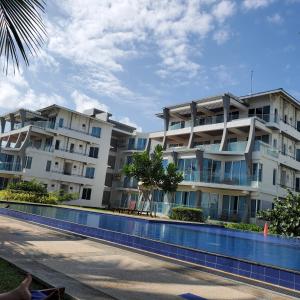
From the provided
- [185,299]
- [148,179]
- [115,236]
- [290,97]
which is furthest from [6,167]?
[185,299]

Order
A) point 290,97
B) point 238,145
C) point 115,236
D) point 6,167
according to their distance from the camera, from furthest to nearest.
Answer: point 6,167 < point 290,97 < point 238,145 < point 115,236

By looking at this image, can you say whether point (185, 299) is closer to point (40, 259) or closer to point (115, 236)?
point (40, 259)

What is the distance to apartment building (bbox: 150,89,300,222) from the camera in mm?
31641

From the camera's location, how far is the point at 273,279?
7055 mm

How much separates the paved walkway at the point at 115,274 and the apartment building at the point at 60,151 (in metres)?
33.6

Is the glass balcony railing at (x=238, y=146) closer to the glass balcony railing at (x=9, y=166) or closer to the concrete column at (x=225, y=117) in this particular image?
the concrete column at (x=225, y=117)

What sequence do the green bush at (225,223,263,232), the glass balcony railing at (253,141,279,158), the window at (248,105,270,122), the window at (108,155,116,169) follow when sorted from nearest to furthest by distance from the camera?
the green bush at (225,223,263,232), the glass balcony railing at (253,141,279,158), the window at (248,105,270,122), the window at (108,155,116,169)

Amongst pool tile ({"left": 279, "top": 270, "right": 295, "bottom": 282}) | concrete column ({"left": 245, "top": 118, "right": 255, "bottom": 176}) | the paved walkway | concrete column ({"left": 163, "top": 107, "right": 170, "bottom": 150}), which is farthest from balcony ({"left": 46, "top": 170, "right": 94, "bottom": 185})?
pool tile ({"left": 279, "top": 270, "right": 295, "bottom": 282})

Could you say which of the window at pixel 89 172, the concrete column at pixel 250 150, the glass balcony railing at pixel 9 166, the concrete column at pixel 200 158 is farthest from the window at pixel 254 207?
the glass balcony railing at pixel 9 166

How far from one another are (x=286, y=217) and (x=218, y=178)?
11.3 metres

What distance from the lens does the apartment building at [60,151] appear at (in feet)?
137

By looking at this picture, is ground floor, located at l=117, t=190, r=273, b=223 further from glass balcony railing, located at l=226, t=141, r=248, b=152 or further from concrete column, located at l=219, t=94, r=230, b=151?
concrete column, located at l=219, t=94, r=230, b=151

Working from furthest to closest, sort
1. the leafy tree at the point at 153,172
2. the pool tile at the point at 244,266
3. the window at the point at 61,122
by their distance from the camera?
the window at the point at 61,122
the leafy tree at the point at 153,172
the pool tile at the point at 244,266

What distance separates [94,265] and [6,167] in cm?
3817
